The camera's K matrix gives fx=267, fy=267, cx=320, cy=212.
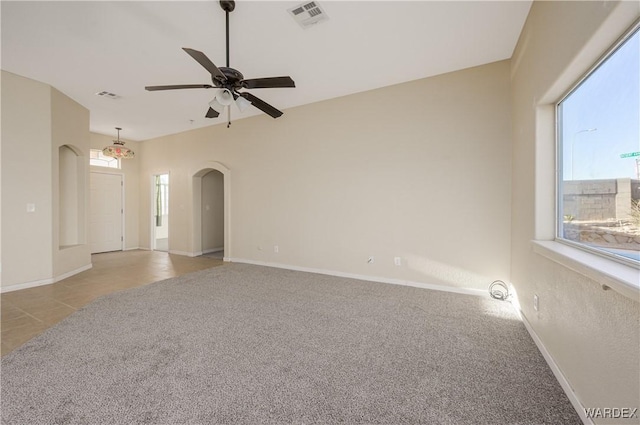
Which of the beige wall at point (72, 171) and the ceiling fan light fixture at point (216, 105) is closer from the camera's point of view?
the ceiling fan light fixture at point (216, 105)

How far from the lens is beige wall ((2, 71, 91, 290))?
154 inches

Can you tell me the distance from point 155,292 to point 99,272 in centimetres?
218

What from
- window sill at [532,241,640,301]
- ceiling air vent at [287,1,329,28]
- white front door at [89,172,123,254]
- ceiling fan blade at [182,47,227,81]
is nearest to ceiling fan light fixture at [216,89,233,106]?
ceiling fan blade at [182,47,227,81]

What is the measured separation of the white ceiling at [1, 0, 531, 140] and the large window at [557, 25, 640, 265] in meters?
1.40

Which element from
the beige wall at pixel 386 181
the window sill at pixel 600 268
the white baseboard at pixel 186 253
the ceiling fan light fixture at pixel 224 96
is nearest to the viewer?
the window sill at pixel 600 268

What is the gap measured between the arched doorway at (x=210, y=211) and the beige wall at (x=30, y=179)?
258 centimetres

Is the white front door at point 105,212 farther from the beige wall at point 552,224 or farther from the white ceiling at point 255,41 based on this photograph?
the beige wall at point 552,224

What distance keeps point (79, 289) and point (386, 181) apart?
5011mm

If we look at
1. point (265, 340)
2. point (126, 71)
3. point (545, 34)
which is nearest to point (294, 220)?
point (265, 340)

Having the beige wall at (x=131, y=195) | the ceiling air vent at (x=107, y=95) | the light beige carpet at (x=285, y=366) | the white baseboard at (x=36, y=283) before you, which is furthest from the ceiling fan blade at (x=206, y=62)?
the beige wall at (x=131, y=195)

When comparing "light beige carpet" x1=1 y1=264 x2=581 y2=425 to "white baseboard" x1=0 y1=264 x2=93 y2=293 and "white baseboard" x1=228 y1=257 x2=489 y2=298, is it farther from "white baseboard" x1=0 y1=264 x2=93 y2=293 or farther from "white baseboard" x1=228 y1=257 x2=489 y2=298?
"white baseboard" x1=0 y1=264 x2=93 y2=293

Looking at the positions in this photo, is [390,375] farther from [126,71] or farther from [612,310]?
[126,71]

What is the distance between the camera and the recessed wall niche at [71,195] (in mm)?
5207

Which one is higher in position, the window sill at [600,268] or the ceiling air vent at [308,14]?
the ceiling air vent at [308,14]
